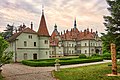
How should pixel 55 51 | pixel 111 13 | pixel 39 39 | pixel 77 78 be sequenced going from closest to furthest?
pixel 77 78 < pixel 111 13 < pixel 39 39 < pixel 55 51

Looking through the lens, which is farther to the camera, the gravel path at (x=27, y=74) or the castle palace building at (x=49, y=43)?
the castle palace building at (x=49, y=43)

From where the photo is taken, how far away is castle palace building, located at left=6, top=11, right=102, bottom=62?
1615 inches

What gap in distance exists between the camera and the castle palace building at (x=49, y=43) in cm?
4103

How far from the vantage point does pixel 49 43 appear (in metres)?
53.4

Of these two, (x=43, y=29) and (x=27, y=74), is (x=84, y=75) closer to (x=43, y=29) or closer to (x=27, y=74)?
(x=27, y=74)

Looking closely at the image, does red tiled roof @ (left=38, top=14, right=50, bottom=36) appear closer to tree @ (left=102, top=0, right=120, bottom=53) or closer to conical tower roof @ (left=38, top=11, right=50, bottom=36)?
conical tower roof @ (left=38, top=11, right=50, bottom=36)

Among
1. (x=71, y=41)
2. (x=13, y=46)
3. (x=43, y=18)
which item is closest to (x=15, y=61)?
(x=13, y=46)

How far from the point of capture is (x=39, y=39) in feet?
143

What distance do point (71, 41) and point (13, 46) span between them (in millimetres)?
30542

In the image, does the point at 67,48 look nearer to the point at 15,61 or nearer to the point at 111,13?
the point at 15,61

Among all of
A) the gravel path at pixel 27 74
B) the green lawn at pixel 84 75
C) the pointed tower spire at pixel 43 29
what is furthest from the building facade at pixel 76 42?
the green lawn at pixel 84 75

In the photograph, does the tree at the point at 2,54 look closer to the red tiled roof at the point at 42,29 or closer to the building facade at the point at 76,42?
the red tiled roof at the point at 42,29

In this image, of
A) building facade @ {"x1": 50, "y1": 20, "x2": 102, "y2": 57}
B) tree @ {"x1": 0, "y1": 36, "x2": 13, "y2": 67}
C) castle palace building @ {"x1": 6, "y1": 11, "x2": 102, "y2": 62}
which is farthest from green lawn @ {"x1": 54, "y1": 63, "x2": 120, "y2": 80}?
building facade @ {"x1": 50, "y1": 20, "x2": 102, "y2": 57}

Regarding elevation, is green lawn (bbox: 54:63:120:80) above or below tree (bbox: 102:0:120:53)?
below
